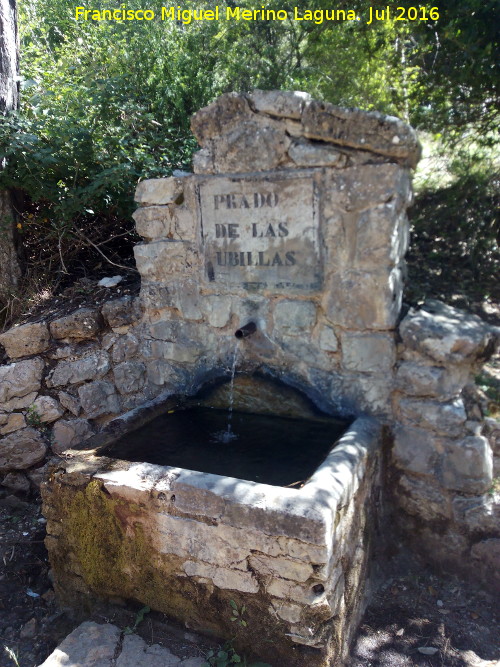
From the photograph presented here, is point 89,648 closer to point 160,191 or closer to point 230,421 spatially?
point 230,421

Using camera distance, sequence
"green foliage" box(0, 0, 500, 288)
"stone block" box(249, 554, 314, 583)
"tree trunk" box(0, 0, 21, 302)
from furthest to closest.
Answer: "tree trunk" box(0, 0, 21, 302)
"green foliage" box(0, 0, 500, 288)
"stone block" box(249, 554, 314, 583)

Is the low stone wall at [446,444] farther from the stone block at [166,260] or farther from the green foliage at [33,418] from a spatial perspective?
the green foliage at [33,418]

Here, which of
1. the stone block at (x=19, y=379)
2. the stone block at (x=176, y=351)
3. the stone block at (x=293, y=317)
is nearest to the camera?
the stone block at (x=293, y=317)

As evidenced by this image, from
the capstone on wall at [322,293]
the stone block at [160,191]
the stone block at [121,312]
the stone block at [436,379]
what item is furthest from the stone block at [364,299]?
the stone block at [121,312]

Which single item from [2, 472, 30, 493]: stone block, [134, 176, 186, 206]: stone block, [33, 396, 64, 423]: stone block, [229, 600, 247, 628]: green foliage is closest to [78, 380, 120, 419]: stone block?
[33, 396, 64, 423]: stone block

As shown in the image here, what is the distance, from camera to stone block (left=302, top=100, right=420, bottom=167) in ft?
7.31

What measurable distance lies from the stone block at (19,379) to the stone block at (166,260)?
917 millimetres

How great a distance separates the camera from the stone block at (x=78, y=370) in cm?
318

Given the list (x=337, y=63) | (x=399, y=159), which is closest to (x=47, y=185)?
(x=399, y=159)

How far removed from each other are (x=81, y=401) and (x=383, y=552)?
2003mm

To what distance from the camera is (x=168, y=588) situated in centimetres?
197

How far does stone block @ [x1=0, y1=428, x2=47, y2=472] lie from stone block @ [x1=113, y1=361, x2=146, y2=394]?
0.62 meters

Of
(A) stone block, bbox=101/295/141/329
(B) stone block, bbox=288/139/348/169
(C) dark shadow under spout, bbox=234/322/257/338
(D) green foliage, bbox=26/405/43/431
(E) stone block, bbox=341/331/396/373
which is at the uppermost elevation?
(B) stone block, bbox=288/139/348/169

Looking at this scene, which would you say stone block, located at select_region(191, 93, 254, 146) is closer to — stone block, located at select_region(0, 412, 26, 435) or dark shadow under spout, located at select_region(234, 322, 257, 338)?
dark shadow under spout, located at select_region(234, 322, 257, 338)
